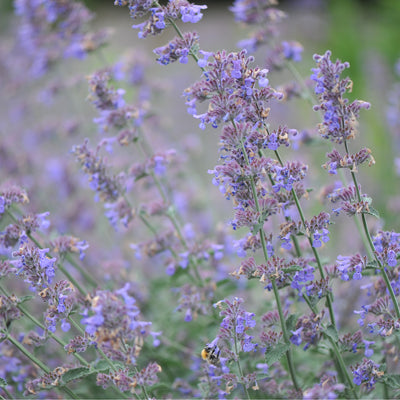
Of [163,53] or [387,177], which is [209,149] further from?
[163,53]

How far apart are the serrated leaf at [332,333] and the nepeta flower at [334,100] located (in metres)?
0.68

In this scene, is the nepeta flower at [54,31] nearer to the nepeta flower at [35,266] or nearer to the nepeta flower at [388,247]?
the nepeta flower at [35,266]

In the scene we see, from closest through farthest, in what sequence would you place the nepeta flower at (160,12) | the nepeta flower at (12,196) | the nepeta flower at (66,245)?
the nepeta flower at (160,12)
the nepeta flower at (12,196)
the nepeta flower at (66,245)

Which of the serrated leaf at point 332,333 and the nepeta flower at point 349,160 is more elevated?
the nepeta flower at point 349,160

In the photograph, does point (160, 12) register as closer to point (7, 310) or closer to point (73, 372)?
point (7, 310)

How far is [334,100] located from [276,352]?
906mm

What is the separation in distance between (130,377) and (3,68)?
13.0 ft

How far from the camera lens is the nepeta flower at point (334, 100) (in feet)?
5.88

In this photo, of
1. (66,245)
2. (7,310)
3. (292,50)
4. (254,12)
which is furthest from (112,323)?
(254,12)

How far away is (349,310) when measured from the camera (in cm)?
314

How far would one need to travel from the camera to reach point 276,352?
1.87 m

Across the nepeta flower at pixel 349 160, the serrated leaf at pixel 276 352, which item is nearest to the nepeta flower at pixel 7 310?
the serrated leaf at pixel 276 352

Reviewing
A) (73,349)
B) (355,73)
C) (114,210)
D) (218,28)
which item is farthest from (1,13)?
(73,349)

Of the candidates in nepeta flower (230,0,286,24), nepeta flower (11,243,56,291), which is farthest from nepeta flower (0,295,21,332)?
nepeta flower (230,0,286,24)
